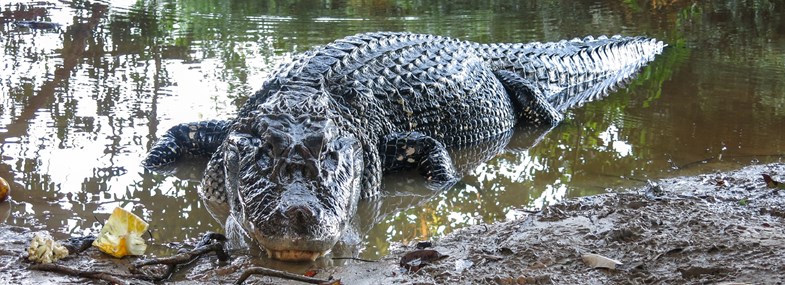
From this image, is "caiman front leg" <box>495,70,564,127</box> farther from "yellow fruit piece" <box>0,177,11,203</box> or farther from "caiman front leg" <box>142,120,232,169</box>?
"yellow fruit piece" <box>0,177,11,203</box>

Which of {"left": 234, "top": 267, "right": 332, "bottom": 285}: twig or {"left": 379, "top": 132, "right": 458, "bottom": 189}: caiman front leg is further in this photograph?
{"left": 379, "top": 132, "right": 458, "bottom": 189}: caiman front leg

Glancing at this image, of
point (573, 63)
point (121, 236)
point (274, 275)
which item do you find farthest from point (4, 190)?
point (573, 63)

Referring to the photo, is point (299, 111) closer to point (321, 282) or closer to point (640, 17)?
point (321, 282)

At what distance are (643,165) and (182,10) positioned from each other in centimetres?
807

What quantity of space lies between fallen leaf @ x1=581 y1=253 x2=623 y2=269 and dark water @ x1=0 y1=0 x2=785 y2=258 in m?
0.93

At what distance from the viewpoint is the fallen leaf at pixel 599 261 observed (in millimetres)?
3108

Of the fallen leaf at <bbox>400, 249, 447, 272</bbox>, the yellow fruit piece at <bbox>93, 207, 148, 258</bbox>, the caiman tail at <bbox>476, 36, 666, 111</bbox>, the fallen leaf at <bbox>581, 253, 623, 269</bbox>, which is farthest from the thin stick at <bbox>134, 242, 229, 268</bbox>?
the caiman tail at <bbox>476, 36, 666, 111</bbox>

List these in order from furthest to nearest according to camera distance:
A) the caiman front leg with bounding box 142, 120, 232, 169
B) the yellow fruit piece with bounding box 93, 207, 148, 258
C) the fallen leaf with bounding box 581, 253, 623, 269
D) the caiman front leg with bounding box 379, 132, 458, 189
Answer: the caiman front leg with bounding box 142, 120, 232, 169
the caiman front leg with bounding box 379, 132, 458, 189
the yellow fruit piece with bounding box 93, 207, 148, 258
the fallen leaf with bounding box 581, 253, 623, 269

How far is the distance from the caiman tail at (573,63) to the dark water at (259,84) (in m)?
0.30

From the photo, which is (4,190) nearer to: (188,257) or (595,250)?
(188,257)

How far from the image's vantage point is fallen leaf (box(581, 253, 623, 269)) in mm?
3108

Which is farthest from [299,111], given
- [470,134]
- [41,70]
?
[41,70]

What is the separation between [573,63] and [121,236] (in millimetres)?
5349

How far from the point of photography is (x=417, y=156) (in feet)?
16.3
